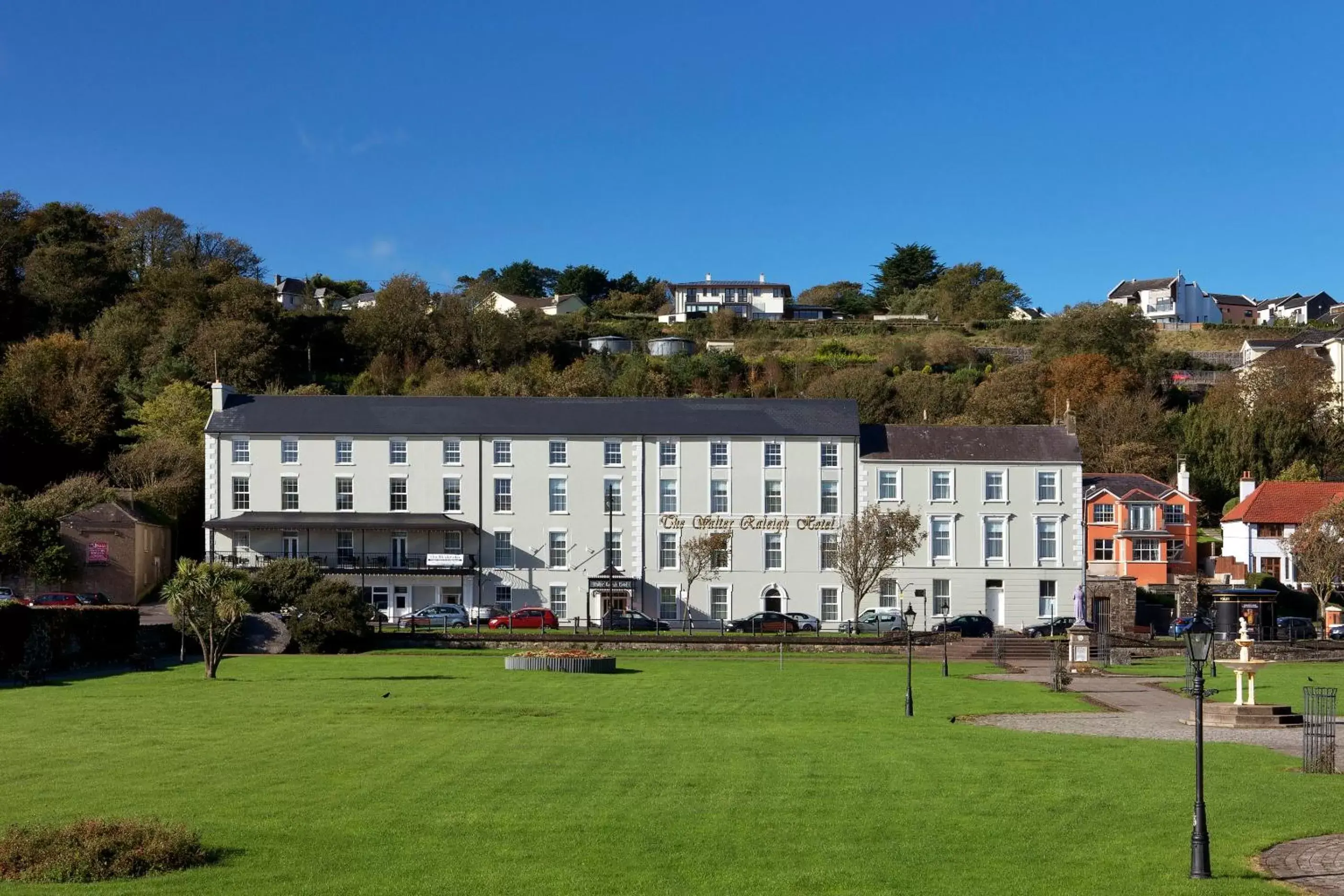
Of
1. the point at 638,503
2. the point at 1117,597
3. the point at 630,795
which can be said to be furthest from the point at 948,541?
the point at 630,795

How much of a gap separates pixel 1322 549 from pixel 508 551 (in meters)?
40.2

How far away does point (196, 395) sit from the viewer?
95.7 m

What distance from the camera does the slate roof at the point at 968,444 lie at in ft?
256

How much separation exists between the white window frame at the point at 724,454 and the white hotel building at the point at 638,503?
10cm

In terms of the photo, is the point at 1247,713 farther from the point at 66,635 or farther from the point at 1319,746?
the point at 66,635

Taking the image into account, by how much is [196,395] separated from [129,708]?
67.8 meters

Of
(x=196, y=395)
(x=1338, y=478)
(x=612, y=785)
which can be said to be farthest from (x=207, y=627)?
(x=1338, y=478)

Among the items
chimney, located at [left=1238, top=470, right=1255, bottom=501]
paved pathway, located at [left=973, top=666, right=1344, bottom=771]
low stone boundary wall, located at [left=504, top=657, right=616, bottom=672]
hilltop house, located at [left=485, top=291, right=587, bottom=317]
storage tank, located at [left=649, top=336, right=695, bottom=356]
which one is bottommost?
paved pathway, located at [left=973, top=666, right=1344, bottom=771]

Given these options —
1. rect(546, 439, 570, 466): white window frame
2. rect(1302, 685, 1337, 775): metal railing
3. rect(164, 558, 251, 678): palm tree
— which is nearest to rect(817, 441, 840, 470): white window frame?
rect(546, 439, 570, 466): white window frame

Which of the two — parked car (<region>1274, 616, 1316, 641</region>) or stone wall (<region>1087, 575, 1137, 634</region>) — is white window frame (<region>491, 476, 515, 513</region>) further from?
parked car (<region>1274, 616, 1316, 641</region>)

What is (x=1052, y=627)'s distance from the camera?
69312 mm

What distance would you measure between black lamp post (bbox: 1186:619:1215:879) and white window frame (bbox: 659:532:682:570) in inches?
2347

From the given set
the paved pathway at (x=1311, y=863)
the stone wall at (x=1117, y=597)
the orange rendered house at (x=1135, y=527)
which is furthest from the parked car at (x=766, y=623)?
the paved pathway at (x=1311, y=863)

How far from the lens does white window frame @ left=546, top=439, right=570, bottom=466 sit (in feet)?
258
